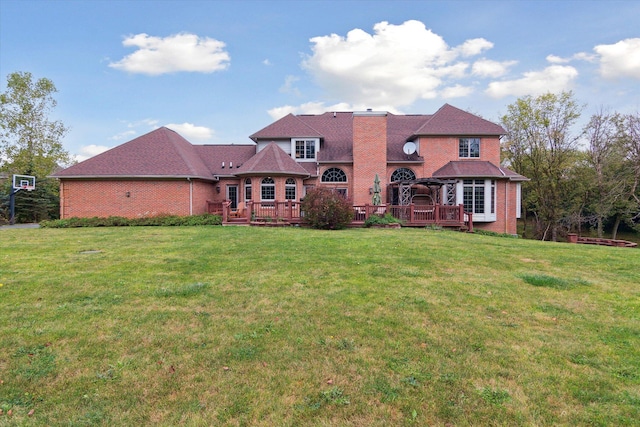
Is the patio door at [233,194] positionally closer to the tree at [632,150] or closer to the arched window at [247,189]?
the arched window at [247,189]

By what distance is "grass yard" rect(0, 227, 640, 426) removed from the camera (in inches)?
114

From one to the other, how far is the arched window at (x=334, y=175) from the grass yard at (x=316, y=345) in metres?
15.7

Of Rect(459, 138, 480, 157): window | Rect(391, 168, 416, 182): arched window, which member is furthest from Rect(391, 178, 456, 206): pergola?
Rect(459, 138, 480, 157): window

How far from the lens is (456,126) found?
75.7ft

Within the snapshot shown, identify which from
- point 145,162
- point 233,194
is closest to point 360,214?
point 233,194

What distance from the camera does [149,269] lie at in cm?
757

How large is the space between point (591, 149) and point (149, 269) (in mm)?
38130

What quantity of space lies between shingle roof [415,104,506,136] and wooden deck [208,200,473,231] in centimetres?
609

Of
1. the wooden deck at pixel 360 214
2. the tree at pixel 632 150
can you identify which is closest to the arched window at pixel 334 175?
the wooden deck at pixel 360 214

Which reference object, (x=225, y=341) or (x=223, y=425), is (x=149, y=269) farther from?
(x=223, y=425)

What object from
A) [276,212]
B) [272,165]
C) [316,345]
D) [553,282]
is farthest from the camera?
[272,165]

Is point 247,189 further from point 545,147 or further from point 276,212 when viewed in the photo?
point 545,147

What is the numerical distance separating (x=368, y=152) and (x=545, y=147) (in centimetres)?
2127

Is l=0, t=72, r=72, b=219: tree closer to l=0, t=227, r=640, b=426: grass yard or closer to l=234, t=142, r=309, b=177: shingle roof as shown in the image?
l=234, t=142, r=309, b=177: shingle roof
